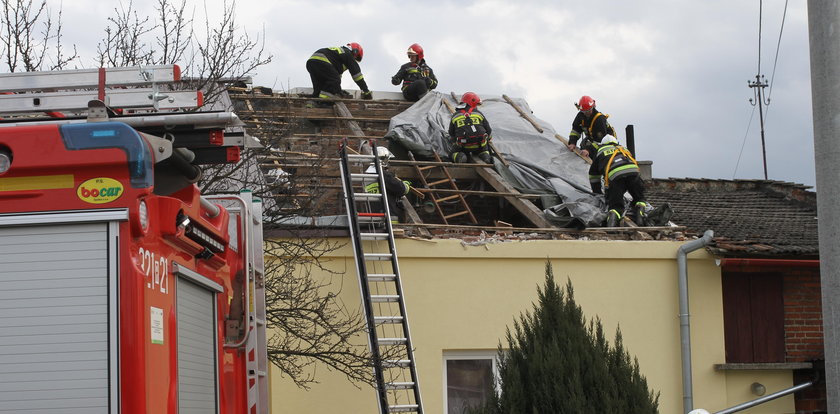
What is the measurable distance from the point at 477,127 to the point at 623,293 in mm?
3562

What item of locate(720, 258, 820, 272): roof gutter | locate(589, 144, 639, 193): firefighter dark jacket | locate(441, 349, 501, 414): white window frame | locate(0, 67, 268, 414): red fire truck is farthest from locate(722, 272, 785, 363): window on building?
locate(0, 67, 268, 414): red fire truck

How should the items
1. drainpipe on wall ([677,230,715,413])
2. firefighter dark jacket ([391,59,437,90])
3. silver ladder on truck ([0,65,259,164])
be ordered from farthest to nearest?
1. firefighter dark jacket ([391,59,437,90])
2. drainpipe on wall ([677,230,715,413])
3. silver ladder on truck ([0,65,259,164])

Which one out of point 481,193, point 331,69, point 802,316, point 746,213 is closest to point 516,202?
point 481,193

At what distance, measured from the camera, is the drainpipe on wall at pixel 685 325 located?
11479 millimetres

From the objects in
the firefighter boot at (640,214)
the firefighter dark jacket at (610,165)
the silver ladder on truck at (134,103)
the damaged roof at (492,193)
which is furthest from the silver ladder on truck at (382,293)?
the silver ladder on truck at (134,103)

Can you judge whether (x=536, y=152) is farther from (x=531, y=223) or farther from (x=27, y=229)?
(x=27, y=229)

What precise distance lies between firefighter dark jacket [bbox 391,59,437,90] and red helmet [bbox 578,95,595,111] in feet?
11.3

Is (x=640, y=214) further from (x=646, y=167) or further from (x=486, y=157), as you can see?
(x=646, y=167)

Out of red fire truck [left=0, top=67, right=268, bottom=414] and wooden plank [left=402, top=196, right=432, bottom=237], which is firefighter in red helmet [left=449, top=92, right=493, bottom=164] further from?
red fire truck [left=0, top=67, right=268, bottom=414]

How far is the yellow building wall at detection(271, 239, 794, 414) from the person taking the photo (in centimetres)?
1125

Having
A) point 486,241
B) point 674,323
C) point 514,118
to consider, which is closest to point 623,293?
point 674,323

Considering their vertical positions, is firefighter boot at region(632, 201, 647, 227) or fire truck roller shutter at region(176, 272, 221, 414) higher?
firefighter boot at region(632, 201, 647, 227)

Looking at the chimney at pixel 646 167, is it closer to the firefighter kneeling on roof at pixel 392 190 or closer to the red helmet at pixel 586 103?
the red helmet at pixel 586 103

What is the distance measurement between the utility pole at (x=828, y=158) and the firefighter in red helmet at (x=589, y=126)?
9271 millimetres
